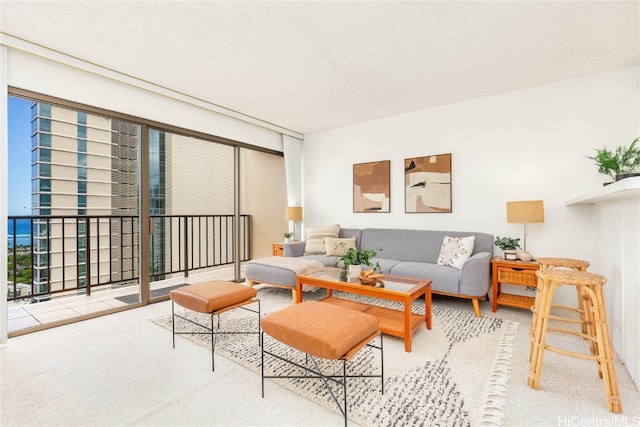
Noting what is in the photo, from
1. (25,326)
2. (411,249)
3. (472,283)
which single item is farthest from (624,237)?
(25,326)

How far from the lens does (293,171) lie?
17.3ft

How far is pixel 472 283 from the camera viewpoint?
9.66 ft

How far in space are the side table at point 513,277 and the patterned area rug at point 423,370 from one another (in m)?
0.31

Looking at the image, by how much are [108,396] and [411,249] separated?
334 cm

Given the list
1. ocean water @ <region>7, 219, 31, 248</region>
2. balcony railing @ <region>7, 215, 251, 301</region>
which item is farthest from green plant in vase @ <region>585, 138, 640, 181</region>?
ocean water @ <region>7, 219, 31, 248</region>

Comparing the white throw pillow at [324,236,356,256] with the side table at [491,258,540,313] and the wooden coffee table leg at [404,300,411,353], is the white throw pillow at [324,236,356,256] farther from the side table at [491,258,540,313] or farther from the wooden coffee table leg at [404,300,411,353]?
the wooden coffee table leg at [404,300,411,353]

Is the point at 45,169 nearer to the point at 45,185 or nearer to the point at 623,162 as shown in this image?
the point at 45,185

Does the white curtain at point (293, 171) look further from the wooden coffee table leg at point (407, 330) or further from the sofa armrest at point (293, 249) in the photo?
the wooden coffee table leg at point (407, 330)

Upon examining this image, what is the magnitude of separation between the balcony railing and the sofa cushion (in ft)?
8.06

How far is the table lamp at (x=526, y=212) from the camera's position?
119 inches

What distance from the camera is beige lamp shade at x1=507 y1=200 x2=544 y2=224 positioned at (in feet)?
9.92

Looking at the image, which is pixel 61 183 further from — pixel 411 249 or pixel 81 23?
pixel 411 249

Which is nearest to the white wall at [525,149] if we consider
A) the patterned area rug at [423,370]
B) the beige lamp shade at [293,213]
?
the beige lamp shade at [293,213]

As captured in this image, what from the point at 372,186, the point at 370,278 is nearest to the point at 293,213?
the point at 372,186
